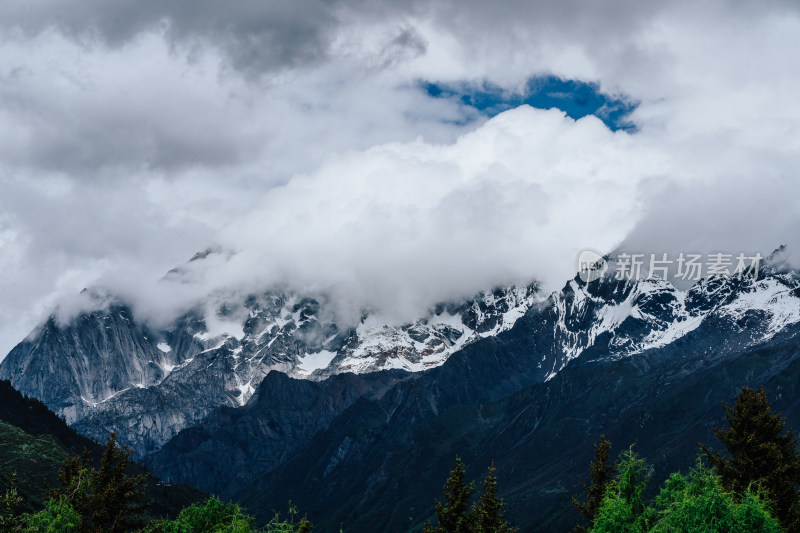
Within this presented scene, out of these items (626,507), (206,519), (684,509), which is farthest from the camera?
(206,519)

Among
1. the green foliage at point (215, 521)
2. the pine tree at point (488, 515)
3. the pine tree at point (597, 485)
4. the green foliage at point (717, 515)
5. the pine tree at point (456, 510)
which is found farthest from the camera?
the pine tree at point (597, 485)

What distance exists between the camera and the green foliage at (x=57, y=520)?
2680 inches

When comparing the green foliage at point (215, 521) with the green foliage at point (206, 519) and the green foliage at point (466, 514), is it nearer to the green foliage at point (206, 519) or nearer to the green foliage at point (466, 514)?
the green foliage at point (206, 519)

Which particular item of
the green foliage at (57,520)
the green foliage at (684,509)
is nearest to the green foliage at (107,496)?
the green foliage at (57,520)

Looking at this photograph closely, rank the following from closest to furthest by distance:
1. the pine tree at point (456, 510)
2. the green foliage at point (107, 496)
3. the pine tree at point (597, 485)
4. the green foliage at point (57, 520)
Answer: the green foliage at point (57, 520) → the green foliage at point (107, 496) → the pine tree at point (456, 510) → the pine tree at point (597, 485)

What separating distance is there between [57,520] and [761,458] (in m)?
61.9

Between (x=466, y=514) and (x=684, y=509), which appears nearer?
(x=684, y=509)

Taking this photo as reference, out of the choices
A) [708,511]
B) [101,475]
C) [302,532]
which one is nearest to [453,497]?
[302,532]

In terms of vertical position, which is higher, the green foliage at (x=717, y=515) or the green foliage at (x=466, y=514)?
the green foliage at (x=717, y=515)

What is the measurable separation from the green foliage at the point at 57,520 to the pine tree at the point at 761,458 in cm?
5660

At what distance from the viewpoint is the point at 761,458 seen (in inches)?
2894

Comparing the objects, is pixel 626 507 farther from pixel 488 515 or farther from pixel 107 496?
pixel 107 496

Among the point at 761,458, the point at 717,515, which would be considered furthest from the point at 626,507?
the point at 761,458

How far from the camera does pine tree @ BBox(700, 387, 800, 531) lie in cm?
7112
